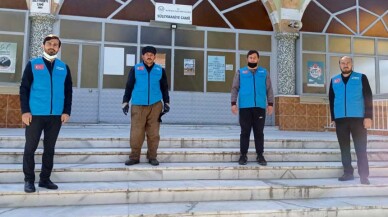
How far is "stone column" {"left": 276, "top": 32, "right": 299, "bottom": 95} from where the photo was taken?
10391 mm

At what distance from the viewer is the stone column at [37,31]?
896cm

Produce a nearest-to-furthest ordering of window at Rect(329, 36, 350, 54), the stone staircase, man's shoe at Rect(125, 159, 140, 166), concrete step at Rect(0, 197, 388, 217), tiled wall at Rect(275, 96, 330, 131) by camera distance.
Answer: concrete step at Rect(0, 197, 388, 217), the stone staircase, man's shoe at Rect(125, 159, 140, 166), tiled wall at Rect(275, 96, 330, 131), window at Rect(329, 36, 350, 54)

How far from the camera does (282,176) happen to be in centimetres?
467

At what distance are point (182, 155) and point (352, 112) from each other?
8.26 feet

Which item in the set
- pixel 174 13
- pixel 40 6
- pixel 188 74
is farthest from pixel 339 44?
pixel 40 6

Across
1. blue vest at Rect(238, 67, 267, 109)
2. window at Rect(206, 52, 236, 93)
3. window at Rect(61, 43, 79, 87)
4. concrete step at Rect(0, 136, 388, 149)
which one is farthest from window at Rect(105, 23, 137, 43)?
blue vest at Rect(238, 67, 267, 109)

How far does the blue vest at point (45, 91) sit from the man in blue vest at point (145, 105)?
1.05m

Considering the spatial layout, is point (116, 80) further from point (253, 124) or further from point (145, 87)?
point (253, 124)

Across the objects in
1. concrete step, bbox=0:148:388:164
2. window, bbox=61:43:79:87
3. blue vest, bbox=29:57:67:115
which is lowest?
concrete step, bbox=0:148:388:164

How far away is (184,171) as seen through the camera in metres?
4.52

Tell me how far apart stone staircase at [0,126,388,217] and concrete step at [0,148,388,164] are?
0.04 ft

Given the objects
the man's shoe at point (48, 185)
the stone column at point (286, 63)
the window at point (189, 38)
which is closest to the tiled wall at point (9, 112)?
the window at point (189, 38)

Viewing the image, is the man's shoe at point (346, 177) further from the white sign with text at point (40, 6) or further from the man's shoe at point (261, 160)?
the white sign with text at point (40, 6)

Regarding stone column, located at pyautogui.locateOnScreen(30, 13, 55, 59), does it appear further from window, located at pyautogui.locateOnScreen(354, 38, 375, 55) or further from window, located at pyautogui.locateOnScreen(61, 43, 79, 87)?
window, located at pyautogui.locateOnScreen(354, 38, 375, 55)
